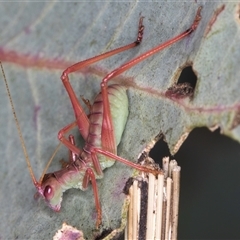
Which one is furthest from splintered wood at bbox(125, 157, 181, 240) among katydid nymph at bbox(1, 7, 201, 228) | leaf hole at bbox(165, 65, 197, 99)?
leaf hole at bbox(165, 65, 197, 99)

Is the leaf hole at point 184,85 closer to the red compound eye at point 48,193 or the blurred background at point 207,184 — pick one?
the blurred background at point 207,184

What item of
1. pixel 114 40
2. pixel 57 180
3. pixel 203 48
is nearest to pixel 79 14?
pixel 114 40

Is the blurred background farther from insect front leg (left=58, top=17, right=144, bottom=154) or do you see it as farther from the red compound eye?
the red compound eye

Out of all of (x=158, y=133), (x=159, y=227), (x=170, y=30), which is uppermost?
(x=170, y=30)

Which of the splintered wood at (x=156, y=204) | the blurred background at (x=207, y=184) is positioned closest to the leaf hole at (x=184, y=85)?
the blurred background at (x=207, y=184)

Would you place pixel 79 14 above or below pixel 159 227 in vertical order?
above

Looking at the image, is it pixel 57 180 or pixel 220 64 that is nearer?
pixel 220 64

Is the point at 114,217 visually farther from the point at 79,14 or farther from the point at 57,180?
the point at 79,14
